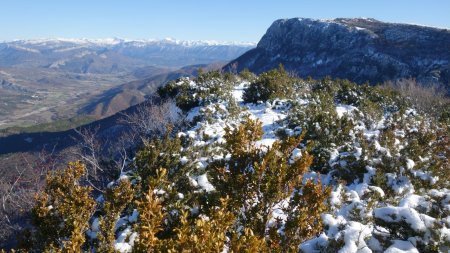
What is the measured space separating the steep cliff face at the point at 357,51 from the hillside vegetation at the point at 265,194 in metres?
61.4

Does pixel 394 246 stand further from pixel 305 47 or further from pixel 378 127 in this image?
pixel 305 47

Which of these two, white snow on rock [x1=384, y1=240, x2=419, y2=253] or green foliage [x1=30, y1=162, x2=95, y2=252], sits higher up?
green foliage [x1=30, y1=162, x2=95, y2=252]

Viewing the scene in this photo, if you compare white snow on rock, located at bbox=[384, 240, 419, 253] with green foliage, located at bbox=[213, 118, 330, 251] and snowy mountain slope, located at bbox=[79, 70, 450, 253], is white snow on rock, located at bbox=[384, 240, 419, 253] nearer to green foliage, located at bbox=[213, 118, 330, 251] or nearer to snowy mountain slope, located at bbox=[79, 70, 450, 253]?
snowy mountain slope, located at bbox=[79, 70, 450, 253]

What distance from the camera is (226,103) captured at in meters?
23.1

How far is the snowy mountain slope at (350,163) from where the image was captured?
754cm

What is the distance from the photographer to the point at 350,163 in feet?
42.4

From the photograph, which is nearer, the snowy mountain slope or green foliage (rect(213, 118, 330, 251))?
green foliage (rect(213, 118, 330, 251))

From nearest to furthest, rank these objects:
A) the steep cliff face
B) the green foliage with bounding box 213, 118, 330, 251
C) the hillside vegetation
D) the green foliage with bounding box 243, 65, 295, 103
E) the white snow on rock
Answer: the hillside vegetation < the green foliage with bounding box 213, 118, 330, 251 < the white snow on rock < the green foliage with bounding box 243, 65, 295, 103 < the steep cliff face

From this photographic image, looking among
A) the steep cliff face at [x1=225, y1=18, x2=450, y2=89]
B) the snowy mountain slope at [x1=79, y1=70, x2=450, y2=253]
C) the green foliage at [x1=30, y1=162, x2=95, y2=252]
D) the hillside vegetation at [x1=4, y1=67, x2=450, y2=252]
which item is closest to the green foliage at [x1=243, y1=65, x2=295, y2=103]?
the snowy mountain slope at [x1=79, y1=70, x2=450, y2=253]

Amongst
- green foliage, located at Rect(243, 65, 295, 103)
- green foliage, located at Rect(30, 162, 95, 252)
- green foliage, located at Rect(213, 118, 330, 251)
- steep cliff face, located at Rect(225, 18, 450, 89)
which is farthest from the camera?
steep cliff face, located at Rect(225, 18, 450, 89)

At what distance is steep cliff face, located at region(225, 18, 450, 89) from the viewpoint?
9361 centimetres

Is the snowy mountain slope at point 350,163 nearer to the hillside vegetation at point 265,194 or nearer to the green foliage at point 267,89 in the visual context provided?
the hillside vegetation at point 265,194

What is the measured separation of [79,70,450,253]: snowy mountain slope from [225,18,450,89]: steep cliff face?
5296 centimetres

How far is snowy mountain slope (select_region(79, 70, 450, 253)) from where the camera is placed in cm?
754
